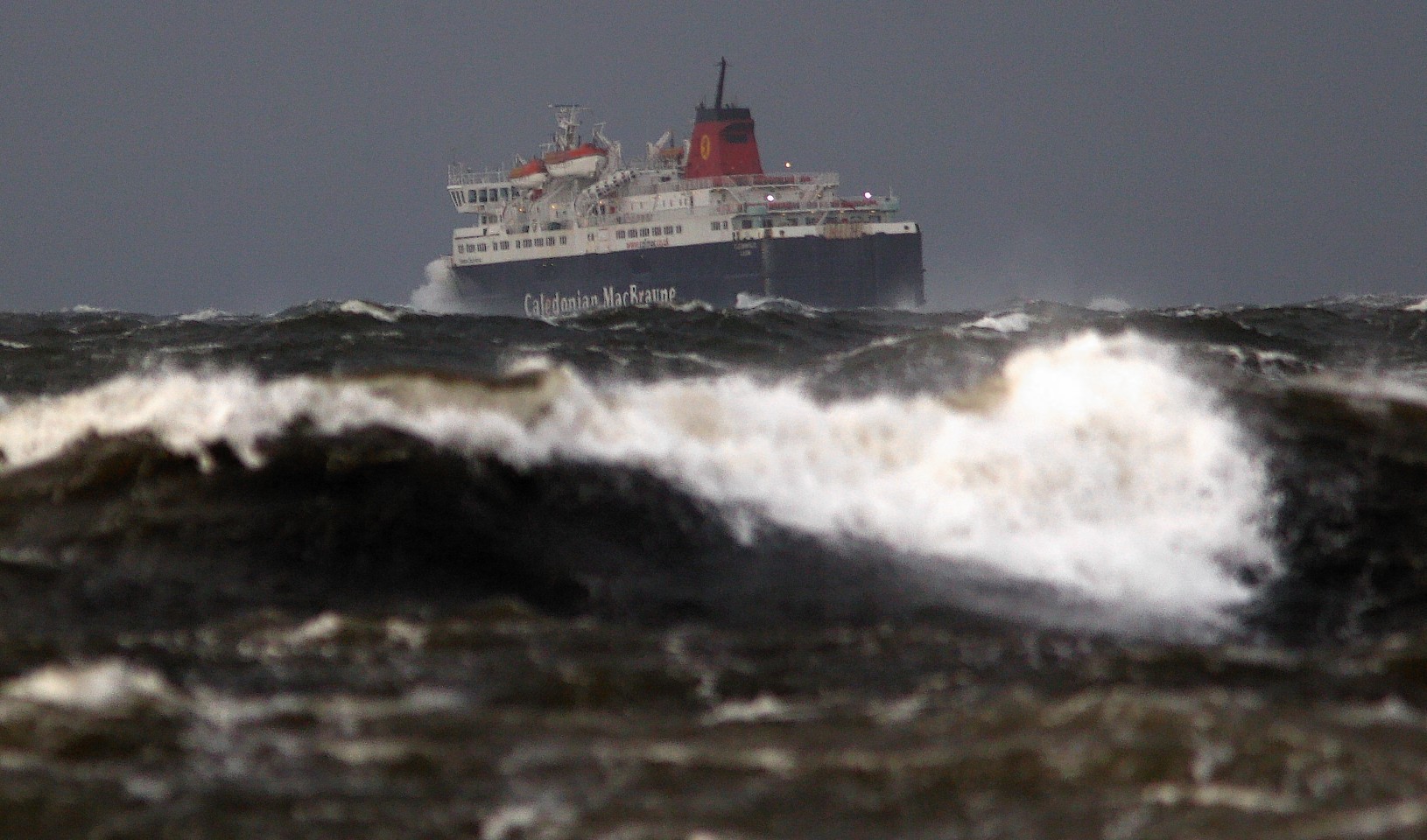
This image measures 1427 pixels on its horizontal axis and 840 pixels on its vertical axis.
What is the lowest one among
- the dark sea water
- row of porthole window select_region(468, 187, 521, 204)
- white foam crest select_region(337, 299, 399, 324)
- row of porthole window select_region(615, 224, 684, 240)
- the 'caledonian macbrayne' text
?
the dark sea water

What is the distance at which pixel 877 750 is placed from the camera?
9664 millimetres

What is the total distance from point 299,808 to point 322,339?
22651 millimetres

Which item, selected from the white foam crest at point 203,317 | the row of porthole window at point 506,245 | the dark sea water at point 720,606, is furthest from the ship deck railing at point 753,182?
the dark sea water at point 720,606

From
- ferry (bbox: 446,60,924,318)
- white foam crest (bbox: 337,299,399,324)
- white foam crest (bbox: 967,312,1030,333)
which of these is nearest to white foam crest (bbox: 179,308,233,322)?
white foam crest (bbox: 337,299,399,324)

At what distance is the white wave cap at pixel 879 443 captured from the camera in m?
15.3

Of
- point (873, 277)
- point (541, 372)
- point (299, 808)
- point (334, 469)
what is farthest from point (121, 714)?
point (873, 277)

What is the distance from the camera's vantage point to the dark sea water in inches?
356

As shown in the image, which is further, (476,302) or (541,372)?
(476,302)

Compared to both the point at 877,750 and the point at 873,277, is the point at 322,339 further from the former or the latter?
the point at 873,277

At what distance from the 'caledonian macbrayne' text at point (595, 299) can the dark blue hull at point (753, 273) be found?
0.18 ft

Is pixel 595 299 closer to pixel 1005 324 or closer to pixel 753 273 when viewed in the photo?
pixel 753 273

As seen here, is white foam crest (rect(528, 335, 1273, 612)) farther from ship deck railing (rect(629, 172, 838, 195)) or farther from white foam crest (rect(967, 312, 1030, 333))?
ship deck railing (rect(629, 172, 838, 195))

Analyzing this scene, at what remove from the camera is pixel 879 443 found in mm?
16875

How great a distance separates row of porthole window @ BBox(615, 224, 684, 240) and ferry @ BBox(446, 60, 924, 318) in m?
0.08
